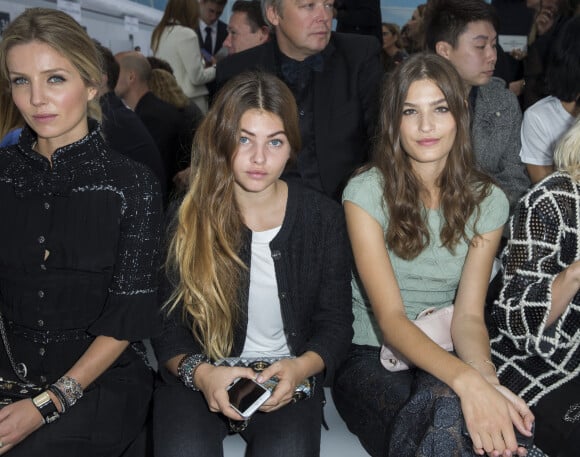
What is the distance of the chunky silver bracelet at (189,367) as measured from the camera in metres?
2.04

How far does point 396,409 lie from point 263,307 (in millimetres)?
496

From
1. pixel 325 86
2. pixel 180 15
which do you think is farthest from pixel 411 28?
pixel 325 86

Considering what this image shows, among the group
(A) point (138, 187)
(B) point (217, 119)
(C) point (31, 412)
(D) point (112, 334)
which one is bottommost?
(C) point (31, 412)

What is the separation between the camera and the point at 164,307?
2.17 meters

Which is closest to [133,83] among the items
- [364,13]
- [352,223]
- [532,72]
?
[364,13]

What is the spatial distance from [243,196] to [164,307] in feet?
1.37

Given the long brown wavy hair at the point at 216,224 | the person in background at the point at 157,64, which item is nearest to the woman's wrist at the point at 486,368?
the long brown wavy hair at the point at 216,224

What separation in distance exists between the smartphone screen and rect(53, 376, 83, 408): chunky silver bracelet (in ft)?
1.35

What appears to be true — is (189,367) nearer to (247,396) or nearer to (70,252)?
(247,396)

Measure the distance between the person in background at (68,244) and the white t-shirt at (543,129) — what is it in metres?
1.99

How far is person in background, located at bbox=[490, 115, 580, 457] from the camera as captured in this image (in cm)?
203

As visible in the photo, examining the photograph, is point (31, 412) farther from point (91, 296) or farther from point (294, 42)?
point (294, 42)

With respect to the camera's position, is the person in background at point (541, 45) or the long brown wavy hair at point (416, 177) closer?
the long brown wavy hair at point (416, 177)

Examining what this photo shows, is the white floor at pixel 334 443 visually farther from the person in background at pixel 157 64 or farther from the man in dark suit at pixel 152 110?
the person in background at pixel 157 64
